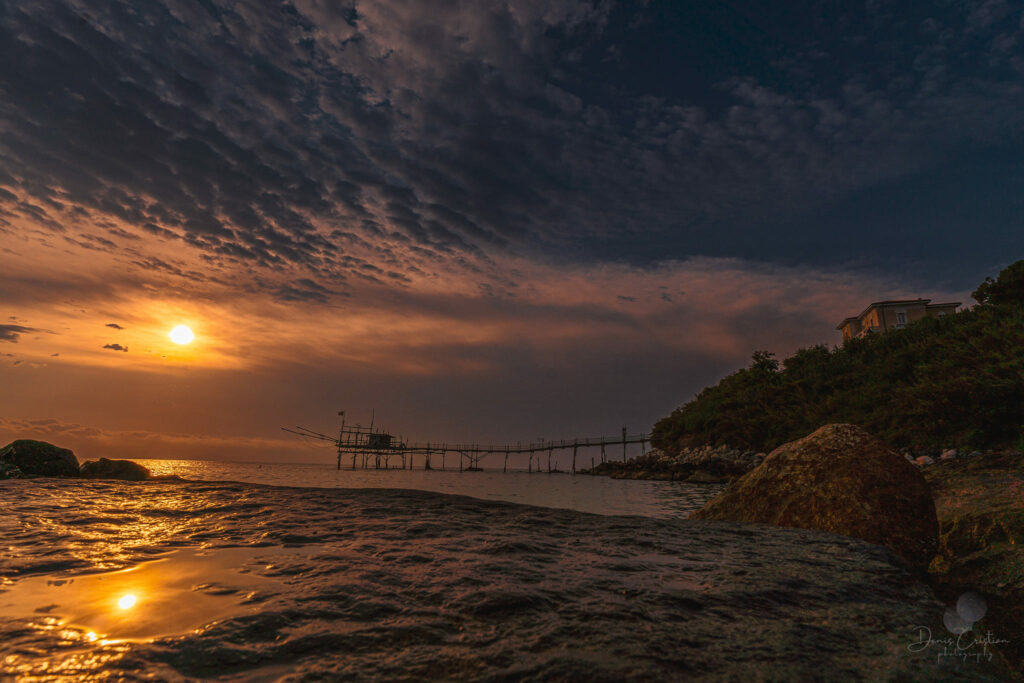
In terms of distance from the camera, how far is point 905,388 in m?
22.7

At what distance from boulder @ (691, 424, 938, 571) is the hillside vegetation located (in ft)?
47.8

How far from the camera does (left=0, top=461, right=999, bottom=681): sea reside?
1530mm

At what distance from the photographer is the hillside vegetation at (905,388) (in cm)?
1703

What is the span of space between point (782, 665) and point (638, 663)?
0.50 m

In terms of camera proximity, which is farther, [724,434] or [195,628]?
[724,434]

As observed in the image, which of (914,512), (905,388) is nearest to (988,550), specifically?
(914,512)

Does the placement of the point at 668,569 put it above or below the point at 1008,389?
below

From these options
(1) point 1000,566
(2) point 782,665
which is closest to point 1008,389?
(1) point 1000,566

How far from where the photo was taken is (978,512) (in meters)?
4.03

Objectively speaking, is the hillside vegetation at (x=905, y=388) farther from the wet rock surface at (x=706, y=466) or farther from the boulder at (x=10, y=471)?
the boulder at (x=10, y=471)

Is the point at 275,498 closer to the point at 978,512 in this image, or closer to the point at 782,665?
the point at 782,665

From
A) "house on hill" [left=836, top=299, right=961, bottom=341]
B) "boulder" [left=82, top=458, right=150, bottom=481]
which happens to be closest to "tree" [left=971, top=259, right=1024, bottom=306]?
"house on hill" [left=836, top=299, right=961, bottom=341]

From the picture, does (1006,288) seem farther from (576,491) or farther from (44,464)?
(44,464)

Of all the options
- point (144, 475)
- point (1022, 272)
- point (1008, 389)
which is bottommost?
point (144, 475)
